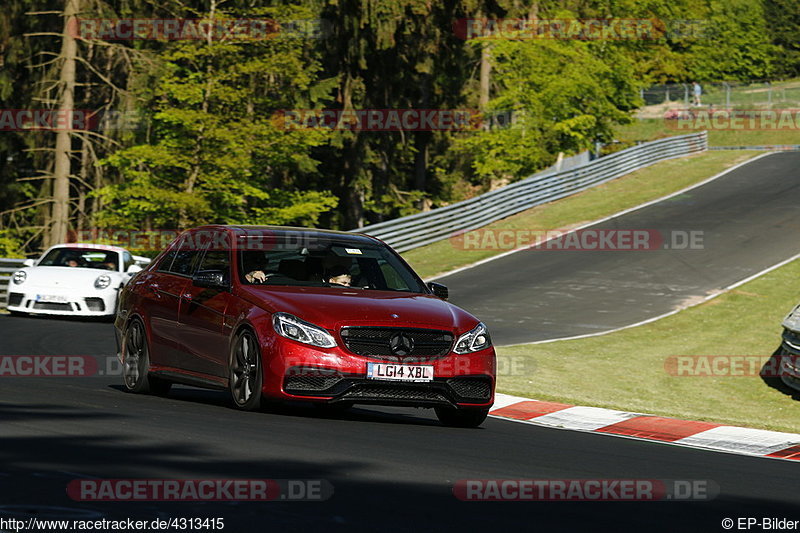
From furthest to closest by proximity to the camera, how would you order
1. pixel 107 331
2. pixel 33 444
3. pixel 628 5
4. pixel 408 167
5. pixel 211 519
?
pixel 408 167
pixel 628 5
pixel 107 331
pixel 33 444
pixel 211 519

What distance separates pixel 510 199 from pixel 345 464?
1290 inches

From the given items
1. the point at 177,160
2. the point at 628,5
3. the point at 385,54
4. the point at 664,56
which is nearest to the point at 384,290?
the point at 177,160

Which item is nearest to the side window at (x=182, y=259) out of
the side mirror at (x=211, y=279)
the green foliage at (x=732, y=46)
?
the side mirror at (x=211, y=279)

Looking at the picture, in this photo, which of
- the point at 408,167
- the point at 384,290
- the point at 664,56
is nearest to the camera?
the point at 384,290

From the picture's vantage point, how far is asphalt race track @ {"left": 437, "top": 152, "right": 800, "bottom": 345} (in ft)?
81.7

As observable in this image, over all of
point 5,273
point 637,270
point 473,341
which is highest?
point 473,341

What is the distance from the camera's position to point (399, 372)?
10117 millimetres

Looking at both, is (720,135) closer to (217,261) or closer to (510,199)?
(510,199)

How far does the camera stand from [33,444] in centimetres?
770

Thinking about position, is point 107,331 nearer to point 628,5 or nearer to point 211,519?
point 211,519

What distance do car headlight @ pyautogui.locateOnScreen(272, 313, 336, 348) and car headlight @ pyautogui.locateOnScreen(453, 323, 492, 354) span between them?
1.10 meters

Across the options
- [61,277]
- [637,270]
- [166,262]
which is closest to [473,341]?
[166,262]

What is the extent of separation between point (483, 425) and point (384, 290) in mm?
1489

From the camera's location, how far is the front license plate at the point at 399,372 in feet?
33.0
